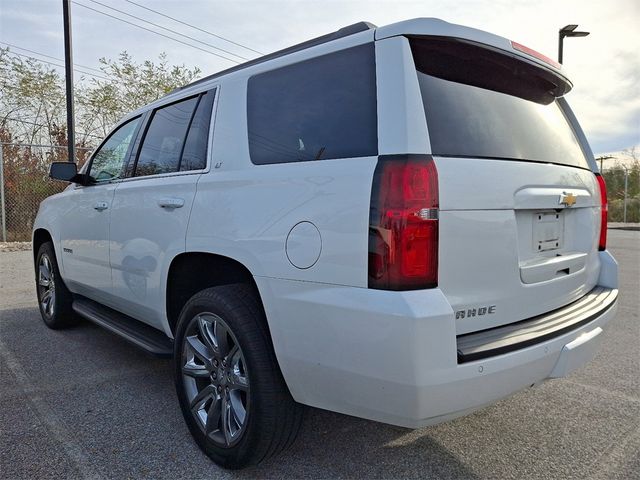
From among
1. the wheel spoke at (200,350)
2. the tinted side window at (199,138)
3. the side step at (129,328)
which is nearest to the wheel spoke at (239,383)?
the wheel spoke at (200,350)

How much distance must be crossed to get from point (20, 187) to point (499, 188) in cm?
1270

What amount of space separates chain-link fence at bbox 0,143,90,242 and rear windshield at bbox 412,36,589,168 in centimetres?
1209

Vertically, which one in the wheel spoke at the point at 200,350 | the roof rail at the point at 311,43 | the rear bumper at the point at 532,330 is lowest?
the wheel spoke at the point at 200,350

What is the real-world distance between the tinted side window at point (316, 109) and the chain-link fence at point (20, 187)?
37.0 ft

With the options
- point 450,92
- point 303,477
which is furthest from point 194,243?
point 450,92

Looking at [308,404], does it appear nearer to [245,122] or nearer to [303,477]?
[303,477]

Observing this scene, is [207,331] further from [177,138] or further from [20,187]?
[20,187]

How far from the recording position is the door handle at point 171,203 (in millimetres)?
2760

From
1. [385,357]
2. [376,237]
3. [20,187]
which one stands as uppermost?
[20,187]

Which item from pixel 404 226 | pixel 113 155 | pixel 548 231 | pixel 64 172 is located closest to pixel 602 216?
pixel 548 231

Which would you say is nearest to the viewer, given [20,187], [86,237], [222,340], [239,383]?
[239,383]

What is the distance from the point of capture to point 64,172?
13.2ft

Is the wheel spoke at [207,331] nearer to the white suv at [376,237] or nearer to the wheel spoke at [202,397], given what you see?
the white suv at [376,237]

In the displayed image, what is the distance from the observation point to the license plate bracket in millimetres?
2234
